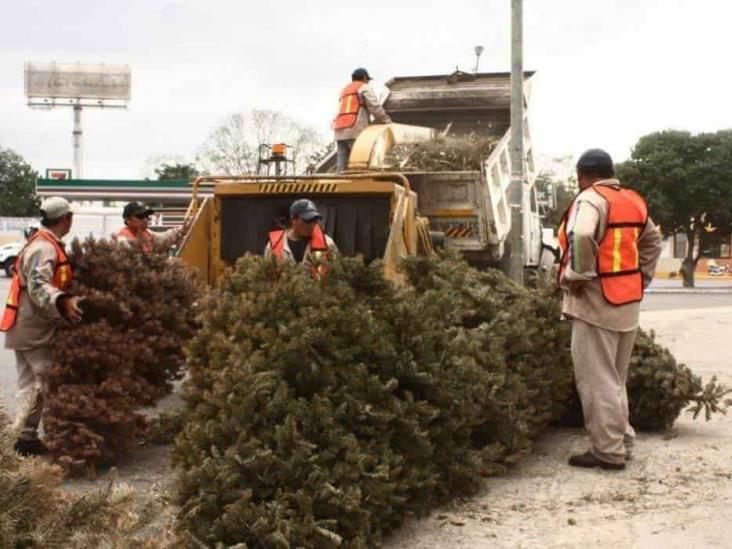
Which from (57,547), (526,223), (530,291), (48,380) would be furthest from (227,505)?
(526,223)

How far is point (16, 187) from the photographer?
80500 mm

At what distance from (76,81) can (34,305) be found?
7379 centimetres

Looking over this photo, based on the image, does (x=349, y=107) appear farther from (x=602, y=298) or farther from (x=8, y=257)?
(x=8, y=257)

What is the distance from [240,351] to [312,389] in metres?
0.35

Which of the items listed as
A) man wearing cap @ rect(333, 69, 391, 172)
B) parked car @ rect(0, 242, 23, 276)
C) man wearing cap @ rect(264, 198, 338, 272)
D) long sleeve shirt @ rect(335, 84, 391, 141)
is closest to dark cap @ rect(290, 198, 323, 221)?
man wearing cap @ rect(264, 198, 338, 272)

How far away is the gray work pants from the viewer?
1239 cm

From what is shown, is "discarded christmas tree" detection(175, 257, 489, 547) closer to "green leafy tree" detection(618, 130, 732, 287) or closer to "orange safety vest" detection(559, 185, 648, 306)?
"orange safety vest" detection(559, 185, 648, 306)

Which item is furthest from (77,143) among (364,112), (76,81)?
(364,112)

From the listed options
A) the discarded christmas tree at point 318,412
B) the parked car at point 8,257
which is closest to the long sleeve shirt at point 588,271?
the discarded christmas tree at point 318,412

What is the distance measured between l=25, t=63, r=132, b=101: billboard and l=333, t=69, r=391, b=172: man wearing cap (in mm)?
68336

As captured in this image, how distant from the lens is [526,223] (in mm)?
13695

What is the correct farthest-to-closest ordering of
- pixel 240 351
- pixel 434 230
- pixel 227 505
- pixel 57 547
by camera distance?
pixel 434 230
pixel 240 351
pixel 227 505
pixel 57 547

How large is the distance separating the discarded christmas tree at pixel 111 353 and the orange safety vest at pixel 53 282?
0.18 feet

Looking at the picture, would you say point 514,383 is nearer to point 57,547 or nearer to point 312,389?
point 312,389
